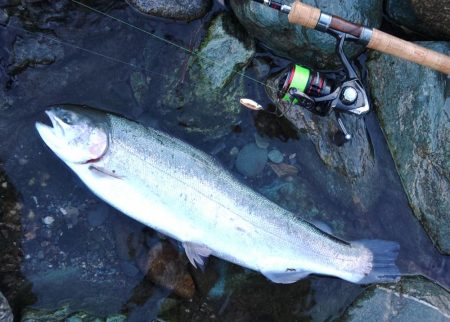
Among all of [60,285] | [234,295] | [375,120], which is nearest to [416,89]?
[375,120]

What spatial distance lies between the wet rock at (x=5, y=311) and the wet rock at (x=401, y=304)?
280 centimetres

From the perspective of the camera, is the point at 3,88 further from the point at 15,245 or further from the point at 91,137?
the point at 15,245

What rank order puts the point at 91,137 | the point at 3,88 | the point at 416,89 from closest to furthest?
the point at 91,137 → the point at 3,88 → the point at 416,89

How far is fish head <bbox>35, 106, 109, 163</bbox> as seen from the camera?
3.41 metres

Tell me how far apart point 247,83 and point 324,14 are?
1.04m

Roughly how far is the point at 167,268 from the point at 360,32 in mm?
2526

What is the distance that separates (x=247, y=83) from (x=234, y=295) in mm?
1951

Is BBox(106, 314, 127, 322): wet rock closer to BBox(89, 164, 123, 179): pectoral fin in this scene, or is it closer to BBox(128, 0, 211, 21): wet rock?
BBox(89, 164, 123, 179): pectoral fin

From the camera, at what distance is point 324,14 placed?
3465 mm

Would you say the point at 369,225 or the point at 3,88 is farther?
the point at 369,225

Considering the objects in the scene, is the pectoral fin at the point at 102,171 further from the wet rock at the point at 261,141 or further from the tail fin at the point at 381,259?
the tail fin at the point at 381,259

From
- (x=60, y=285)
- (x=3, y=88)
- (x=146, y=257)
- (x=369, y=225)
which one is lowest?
(x=60, y=285)

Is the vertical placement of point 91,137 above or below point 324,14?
below

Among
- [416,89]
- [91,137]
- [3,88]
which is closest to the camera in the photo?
[91,137]
